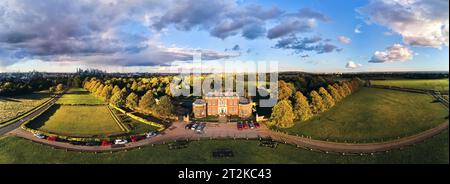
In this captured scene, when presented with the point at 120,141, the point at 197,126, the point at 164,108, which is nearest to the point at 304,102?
the point at 197,126

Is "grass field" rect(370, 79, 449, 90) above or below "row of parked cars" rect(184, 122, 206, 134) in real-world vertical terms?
above

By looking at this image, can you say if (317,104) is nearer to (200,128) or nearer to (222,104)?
(222,104)

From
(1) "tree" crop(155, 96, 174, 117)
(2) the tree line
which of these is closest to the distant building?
(1) "tree" crop(155, 96, 174, 117)

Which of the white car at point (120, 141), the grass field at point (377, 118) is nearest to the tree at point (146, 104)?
the white car at point (120, 141)

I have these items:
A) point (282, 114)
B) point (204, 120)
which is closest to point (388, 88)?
point (282, 114)

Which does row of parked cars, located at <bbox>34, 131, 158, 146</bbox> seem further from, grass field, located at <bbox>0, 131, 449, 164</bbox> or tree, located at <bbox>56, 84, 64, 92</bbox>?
tree, located at <bbox>56, 84, 64, 92</bbox>

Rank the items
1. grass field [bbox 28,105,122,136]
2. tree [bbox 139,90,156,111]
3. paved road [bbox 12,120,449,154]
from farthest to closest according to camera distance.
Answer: tree [bbox 139,90,156,111], grass field [bbox 28,105,122,136], paved road [bbox 12,120,449,154]

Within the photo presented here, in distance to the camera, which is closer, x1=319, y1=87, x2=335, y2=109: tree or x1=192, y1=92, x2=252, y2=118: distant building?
x1=319, y1=87, x2=335, y2=109: tree

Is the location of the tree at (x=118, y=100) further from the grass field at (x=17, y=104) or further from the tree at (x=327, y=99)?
the tree at (x=327, y=99)
